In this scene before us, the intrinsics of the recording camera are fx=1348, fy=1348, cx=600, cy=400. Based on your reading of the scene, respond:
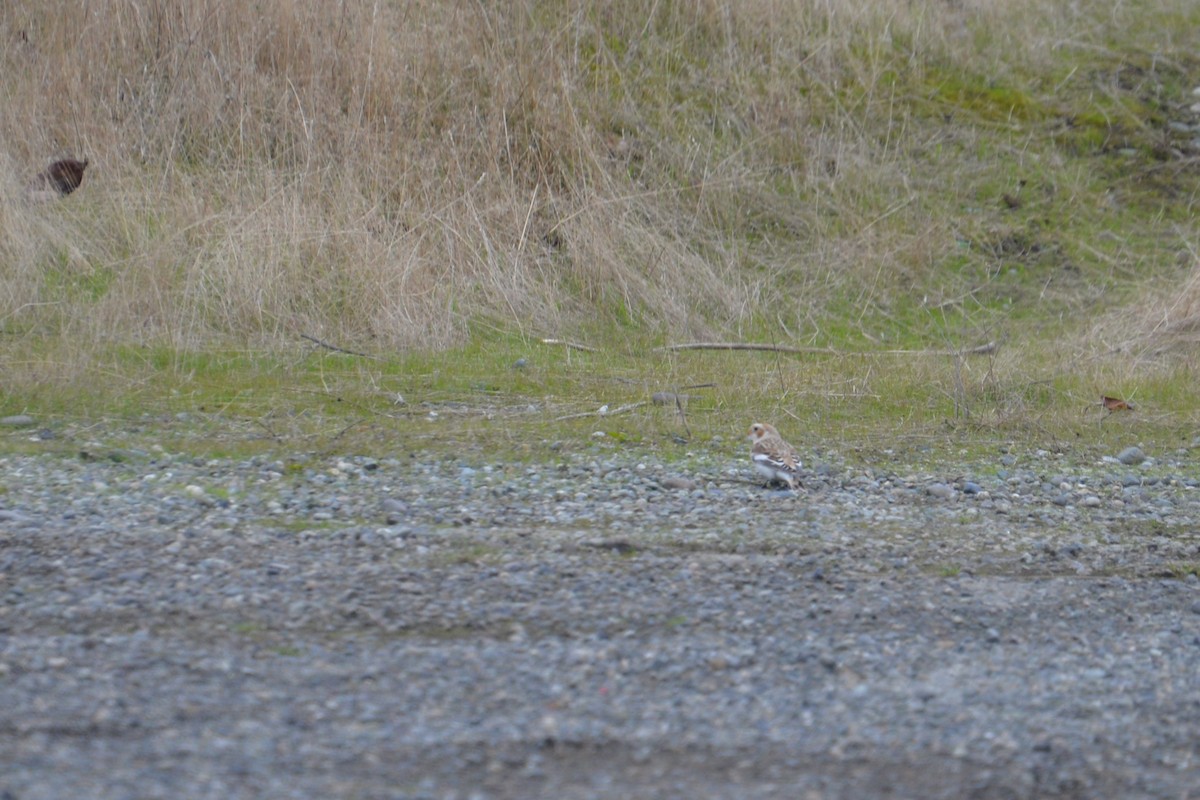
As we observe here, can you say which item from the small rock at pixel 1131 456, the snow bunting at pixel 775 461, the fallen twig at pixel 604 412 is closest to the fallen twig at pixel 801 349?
the fallen twig at pixel 604 412

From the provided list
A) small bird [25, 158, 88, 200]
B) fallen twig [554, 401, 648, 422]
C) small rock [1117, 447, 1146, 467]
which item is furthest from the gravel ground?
small bird [25, 158, 88, 200]

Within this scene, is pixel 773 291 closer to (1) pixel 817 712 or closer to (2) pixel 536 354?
(2) pixel 536 354

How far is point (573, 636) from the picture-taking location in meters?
4.20

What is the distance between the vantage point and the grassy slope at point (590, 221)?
334 inches

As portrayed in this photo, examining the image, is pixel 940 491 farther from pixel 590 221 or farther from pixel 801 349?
pixel 590 221

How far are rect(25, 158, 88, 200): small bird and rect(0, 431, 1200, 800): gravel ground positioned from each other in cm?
474

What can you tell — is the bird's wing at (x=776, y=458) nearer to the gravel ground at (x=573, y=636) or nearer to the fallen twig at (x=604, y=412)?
the gravel ground at (x=573, y=636)

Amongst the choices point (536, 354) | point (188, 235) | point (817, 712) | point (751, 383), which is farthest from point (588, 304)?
point (817, 712)

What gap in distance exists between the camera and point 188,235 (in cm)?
983

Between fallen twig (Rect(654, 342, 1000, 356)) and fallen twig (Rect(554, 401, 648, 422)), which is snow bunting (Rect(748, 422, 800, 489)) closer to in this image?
fallen twig (Rect(554, 401, 648, 422))

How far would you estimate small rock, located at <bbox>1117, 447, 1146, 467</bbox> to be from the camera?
7.53m

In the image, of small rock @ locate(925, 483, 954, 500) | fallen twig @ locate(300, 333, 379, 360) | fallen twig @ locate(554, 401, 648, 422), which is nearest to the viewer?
small rock @ locate(925, 483, 954, 500)

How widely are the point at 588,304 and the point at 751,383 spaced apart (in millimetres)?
2050

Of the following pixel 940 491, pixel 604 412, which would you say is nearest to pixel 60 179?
pixel 604 412
